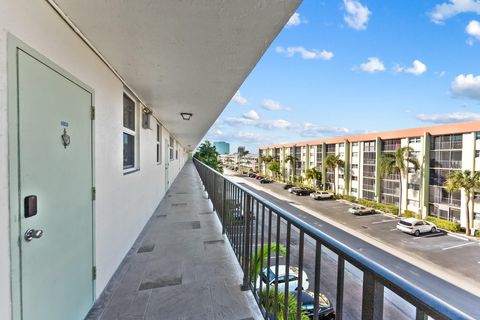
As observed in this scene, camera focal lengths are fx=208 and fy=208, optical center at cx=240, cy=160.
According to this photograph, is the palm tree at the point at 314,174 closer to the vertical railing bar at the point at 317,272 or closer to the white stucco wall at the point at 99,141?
the white stucco wall at the point at 99,141

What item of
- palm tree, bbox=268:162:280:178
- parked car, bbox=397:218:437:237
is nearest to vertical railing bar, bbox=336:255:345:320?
parked car, bbox=397:218:437:237

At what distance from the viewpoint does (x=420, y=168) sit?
15.9 m

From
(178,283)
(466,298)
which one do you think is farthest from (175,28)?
(466,298)

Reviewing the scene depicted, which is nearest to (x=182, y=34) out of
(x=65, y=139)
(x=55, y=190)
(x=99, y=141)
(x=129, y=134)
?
(x=65, y=139)

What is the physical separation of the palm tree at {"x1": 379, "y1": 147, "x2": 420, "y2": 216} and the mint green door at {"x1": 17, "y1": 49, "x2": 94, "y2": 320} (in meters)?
20.4

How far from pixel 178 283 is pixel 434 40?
2360cm

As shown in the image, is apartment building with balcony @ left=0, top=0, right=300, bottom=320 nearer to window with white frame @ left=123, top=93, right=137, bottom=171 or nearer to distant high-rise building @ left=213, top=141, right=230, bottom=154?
window with white frame @ left=123, top=93, right=137, bottom=171

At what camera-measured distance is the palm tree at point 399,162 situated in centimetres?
1636

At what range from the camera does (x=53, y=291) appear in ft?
4.45

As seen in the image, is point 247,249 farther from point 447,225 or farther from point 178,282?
point 447,225

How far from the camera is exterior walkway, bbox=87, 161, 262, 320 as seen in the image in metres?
1.70

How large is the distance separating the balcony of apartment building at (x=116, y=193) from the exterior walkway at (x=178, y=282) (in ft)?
0.04

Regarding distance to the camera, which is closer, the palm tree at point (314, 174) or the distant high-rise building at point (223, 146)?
the palm tree at point (314, 174)

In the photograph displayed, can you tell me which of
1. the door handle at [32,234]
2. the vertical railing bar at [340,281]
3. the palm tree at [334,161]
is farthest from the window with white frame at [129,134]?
the palm tree at [334,161]
